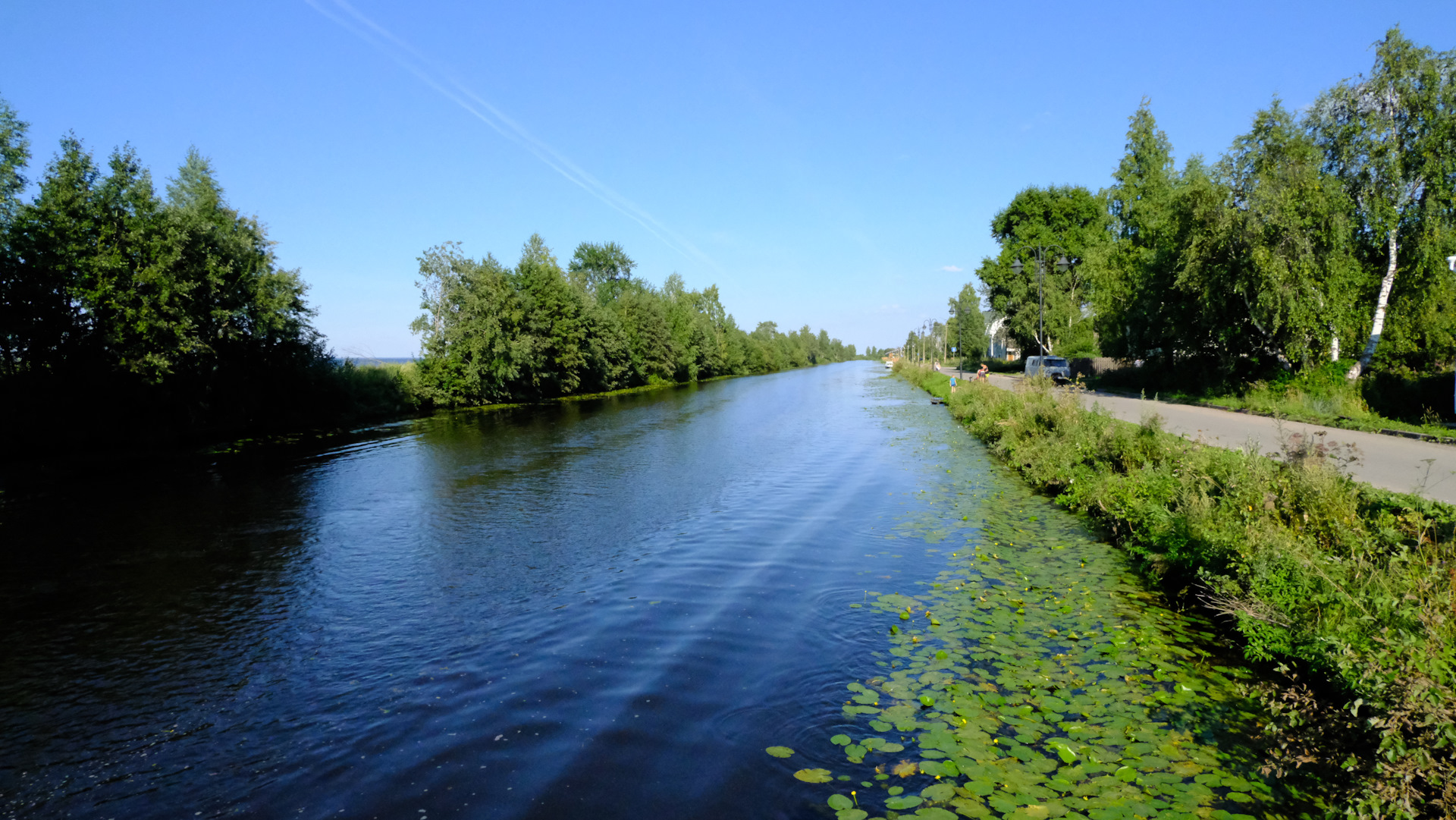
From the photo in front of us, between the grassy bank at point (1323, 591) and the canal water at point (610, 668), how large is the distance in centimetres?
49

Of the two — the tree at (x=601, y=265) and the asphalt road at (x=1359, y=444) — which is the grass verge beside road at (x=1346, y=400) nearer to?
the asphalt road at (x=1359, y=444)

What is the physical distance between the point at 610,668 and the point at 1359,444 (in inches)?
668

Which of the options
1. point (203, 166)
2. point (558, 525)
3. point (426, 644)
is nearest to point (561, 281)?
point (203, 166)

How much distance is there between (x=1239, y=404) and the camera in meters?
24.1

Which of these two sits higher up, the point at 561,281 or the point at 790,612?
the point at 561,281

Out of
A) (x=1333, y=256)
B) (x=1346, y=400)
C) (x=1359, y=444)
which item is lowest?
(x=1359, y=444)

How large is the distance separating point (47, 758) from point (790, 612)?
6951 millimetres

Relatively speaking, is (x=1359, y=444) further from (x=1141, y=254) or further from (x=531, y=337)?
(x=531, y=337)

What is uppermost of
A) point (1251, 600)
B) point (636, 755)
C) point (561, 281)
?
point (561, 281)

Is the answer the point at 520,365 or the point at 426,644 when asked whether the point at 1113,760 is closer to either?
the point at 426,644

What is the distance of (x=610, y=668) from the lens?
7043mm

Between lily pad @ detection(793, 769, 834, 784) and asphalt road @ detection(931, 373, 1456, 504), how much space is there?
22.8 feet

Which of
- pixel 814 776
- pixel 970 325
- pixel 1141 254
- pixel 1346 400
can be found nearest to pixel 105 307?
pixel 814 776

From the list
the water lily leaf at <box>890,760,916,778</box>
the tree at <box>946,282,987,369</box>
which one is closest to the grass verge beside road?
the water lily leaf at <box>890,760,916,778</box>
